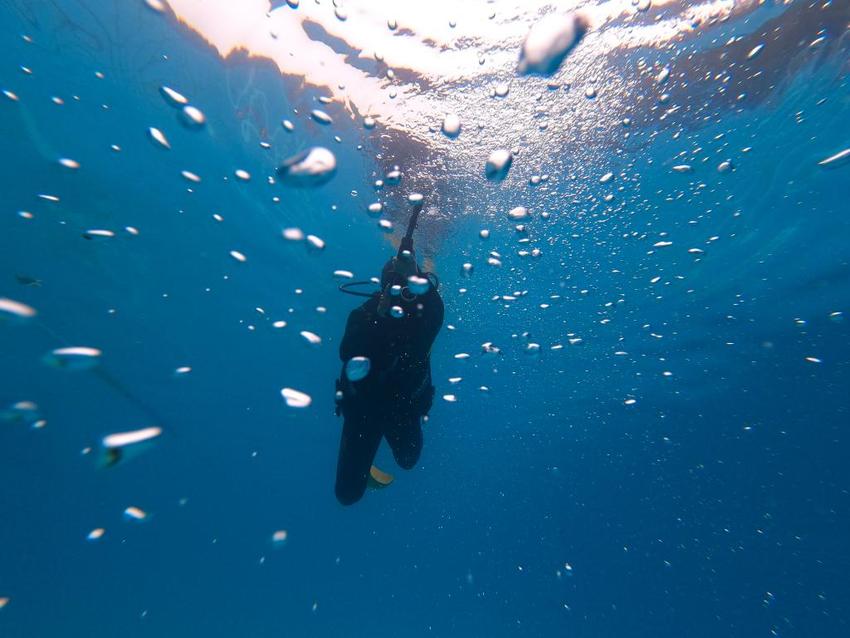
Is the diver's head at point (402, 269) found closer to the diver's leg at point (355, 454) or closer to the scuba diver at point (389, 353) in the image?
the scuba diver at point (389, 353)

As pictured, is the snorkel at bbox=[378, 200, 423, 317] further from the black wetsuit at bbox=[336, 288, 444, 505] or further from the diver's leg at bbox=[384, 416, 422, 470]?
the diver's leg at bbox=[384, 416, 422, 470]

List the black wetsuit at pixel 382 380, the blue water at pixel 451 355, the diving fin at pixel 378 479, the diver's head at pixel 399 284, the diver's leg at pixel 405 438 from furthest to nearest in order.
→ the blue water at pixel 451 355
the diving fin at pixel 378 479
the diver's leg at pixel 405 438
the black wetsuit at pixel 382 380
the diver's head at pixel 399 284

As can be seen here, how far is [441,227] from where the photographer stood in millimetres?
12789

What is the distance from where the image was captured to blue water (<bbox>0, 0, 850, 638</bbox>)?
9664 mm

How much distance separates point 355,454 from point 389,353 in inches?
75.2

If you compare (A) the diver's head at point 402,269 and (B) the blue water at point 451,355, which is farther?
(B) the blue water at point 451,355

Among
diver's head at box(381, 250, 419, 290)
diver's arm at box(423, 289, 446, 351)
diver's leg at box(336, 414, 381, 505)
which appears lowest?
diver's leg at box(336, 414, 381, 505)

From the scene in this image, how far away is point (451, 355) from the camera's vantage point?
23031mm

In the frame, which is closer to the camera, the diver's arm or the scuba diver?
the scuba diver

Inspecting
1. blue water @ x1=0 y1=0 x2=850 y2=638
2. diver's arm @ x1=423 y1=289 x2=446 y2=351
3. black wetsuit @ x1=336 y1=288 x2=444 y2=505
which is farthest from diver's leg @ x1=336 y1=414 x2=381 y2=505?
blue water @ x1=0 y1=0 x2=850 y2=638

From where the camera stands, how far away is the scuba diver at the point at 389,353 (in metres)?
5.24

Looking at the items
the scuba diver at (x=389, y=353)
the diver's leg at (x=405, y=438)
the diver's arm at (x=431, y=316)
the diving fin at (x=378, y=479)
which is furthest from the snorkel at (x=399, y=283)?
the diving fin at (x=378, y=479)

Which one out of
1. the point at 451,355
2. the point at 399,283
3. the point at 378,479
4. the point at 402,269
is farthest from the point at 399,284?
the point at 451,355

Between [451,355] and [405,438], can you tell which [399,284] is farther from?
[451,355]
